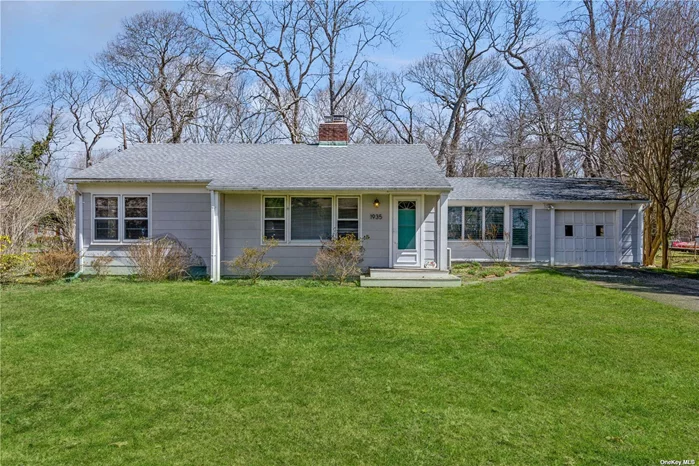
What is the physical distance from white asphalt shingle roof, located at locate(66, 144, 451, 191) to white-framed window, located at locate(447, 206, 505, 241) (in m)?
2.70

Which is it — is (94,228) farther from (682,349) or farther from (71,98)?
(71,98)

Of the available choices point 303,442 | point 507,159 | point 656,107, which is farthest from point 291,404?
point 507,159

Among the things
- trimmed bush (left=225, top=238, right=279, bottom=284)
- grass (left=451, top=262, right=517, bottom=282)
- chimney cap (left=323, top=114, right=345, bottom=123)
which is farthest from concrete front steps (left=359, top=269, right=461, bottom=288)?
chimney cap (left=323, top=114, right=345, bottom=123)

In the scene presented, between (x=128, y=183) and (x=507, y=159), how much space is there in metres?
22.6

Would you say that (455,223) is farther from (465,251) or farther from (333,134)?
(333,134)

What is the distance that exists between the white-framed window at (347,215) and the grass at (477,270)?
3.45 metres

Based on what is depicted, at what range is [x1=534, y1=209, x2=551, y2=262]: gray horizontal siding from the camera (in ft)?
49.6

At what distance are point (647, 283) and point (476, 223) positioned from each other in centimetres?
562

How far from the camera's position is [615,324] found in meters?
6.69

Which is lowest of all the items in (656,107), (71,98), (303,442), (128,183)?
(303,442)

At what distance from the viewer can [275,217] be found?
12148mm

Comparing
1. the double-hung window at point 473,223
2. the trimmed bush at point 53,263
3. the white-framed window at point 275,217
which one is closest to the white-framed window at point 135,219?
the trimmed bush at point 53,263

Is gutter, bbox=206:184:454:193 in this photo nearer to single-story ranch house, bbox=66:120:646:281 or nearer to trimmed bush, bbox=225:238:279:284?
single-story ranch house, bbox=66:120:646:281

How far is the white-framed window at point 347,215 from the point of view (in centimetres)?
1211
